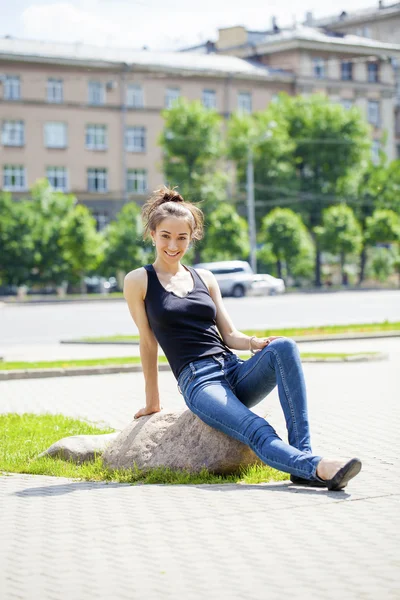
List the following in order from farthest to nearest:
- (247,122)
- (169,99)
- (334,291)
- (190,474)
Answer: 1. (169,99)
2. (247,122)
3. (334,291)
4. (190,474)

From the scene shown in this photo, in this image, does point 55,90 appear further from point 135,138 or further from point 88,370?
point 88,370

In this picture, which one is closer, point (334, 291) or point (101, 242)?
point (101, 242)

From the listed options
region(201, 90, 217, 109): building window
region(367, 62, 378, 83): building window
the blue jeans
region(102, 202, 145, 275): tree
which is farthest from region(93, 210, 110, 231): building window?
the blue jeans

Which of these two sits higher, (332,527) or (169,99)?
(169,99)

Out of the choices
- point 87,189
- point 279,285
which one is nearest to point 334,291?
point 279,285

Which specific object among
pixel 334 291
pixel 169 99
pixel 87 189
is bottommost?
pixel 334 291

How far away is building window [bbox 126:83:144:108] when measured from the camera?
70.9 meters

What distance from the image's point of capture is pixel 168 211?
23.3 feet

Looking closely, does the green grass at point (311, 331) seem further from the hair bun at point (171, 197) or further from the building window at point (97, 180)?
the building window at point (97, 180)

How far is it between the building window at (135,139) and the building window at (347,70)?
1758cm

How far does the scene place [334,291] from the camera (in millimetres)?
62000

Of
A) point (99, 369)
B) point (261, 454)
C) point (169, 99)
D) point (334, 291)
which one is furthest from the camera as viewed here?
point (169, 99)

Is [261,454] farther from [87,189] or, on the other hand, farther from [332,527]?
[87,189]

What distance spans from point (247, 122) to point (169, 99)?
8.09m
